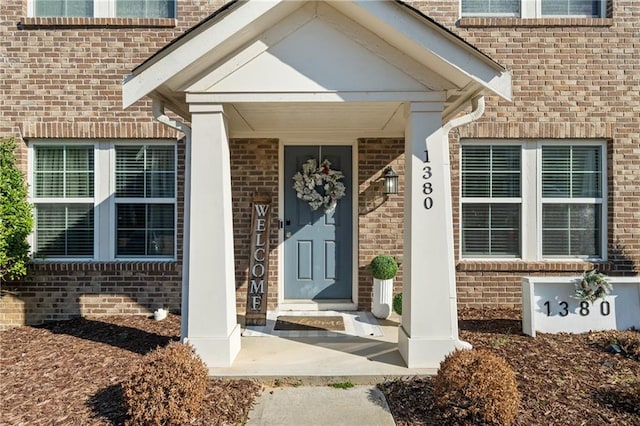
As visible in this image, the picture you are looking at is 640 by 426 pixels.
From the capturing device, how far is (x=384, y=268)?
19.0 feet

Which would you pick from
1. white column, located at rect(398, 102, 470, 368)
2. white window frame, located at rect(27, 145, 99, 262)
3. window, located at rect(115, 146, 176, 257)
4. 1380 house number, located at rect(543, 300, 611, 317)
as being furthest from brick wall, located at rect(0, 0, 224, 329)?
1380 house number, located at rect(543, 300, 611, 317)

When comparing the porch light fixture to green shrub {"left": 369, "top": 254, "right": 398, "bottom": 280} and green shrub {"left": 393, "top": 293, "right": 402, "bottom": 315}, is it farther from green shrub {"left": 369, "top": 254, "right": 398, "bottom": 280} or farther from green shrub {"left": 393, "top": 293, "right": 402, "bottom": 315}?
green shrub {"left": 393, "top": 293, "right": 402, "bottom": 315}

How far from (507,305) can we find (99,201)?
6.24 m

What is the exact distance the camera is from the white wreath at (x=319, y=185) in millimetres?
6262

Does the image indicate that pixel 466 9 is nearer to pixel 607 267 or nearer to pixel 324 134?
pixel 324 134

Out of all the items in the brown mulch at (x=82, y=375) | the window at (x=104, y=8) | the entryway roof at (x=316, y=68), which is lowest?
the brown mulch at (x=82, y=375)

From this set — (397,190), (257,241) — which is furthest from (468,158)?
(257,241)

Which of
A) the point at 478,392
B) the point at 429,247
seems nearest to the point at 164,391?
the point at 478,392

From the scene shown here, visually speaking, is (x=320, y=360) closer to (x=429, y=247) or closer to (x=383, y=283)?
(x=429, y=247)

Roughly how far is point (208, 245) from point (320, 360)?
5.34 ft

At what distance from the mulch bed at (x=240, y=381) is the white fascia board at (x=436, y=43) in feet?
8.79

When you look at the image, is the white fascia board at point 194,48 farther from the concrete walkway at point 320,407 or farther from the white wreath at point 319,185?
the concrete walkway at point 320,407

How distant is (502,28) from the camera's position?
6137mm

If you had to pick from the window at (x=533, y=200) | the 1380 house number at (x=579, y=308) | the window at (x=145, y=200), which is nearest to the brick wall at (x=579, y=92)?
the window at (x=533, y=200)
